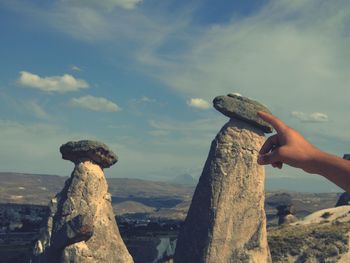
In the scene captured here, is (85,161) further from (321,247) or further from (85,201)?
(321,247)

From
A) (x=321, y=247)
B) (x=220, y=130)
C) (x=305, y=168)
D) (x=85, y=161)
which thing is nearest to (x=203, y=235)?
(x=220, y=130)

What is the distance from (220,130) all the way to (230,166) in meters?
1.41

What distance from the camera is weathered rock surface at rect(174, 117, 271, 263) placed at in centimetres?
1670

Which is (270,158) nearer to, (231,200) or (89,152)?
(89,152)

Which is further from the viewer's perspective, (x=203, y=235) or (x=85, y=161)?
(x=203, y=235)

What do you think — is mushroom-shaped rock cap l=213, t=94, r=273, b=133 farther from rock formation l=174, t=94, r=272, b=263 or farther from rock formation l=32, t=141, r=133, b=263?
rock formation l=32, t=141, r=133, b=263

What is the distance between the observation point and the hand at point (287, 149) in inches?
97.0

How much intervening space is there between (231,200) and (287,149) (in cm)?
1443

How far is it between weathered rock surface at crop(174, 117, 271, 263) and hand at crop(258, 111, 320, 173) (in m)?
14.2

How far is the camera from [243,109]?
1717cm

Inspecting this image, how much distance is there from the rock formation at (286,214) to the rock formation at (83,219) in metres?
23.1

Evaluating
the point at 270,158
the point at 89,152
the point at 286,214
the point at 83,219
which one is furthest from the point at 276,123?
the point at 286,214

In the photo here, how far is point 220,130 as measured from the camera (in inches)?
690

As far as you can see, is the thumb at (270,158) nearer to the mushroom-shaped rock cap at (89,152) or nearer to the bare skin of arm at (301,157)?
the bare skin of arm at (301,157)
